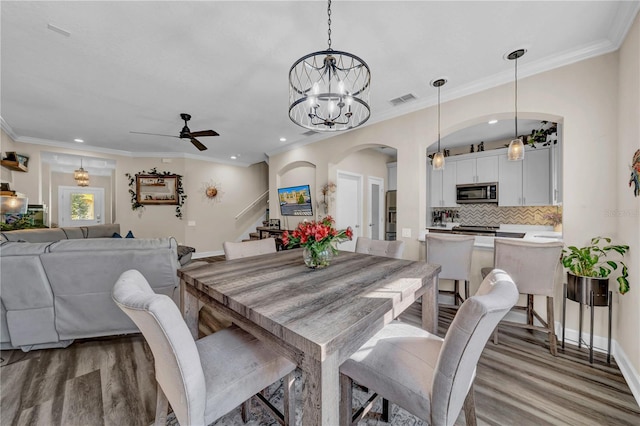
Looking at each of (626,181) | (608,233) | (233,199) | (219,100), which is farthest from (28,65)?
(608,233)

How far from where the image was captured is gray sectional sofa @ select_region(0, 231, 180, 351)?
202 cm

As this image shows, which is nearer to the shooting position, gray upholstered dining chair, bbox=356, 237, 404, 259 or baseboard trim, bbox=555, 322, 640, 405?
baseboard trim, bbox=555, 322, 640, 405

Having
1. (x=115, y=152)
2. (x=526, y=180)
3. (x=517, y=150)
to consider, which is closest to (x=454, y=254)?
(x=517, y=150)

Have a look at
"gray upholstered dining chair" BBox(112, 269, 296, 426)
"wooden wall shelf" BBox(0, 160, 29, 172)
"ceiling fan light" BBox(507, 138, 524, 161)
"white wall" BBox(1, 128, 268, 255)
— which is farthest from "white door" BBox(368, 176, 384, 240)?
"wooden wall shelf" BBox(0, 160, 29, 172)

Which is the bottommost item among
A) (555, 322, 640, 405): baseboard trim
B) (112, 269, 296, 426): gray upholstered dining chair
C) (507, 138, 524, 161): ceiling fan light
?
(555, 322, 640, 405): baseboard trim

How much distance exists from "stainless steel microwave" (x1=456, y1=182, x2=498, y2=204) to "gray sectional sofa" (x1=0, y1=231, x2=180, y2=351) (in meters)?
5.16

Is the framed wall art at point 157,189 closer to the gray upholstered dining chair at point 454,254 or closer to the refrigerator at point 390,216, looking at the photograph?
the refrigerator at point 390,216

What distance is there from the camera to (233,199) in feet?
23.3

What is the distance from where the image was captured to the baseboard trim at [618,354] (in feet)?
5.39

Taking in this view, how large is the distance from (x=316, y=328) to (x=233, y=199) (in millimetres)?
6742

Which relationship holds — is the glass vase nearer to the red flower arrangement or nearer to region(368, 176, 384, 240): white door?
the red flower arrangement

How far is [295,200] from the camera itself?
5.43 meters

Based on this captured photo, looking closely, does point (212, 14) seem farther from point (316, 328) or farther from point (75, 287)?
point (75, 287)

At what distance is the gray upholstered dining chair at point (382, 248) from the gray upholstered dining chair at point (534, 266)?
3.19ft
